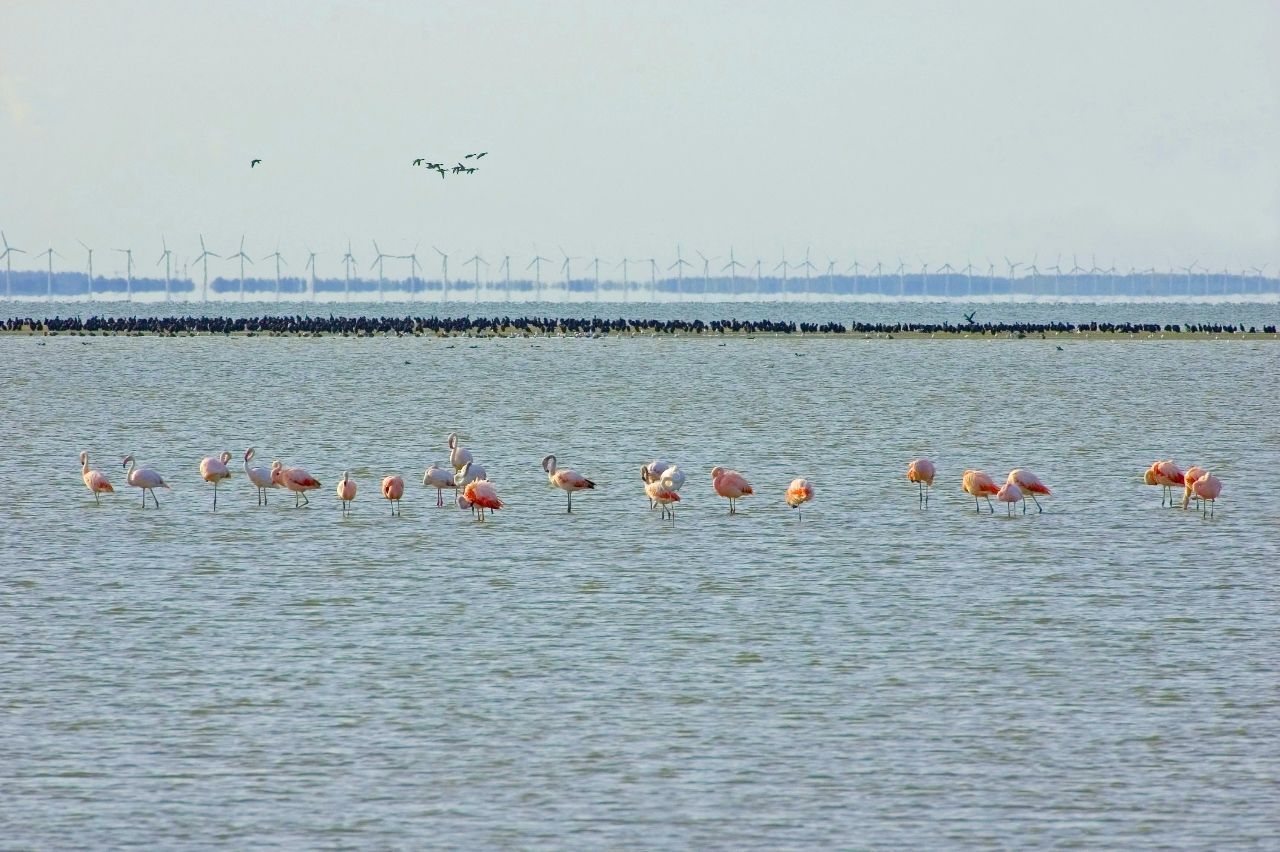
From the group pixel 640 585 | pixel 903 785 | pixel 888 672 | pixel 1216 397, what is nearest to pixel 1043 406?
pixel 1216 397

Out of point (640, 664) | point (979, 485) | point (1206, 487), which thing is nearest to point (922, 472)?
point (979, 485)

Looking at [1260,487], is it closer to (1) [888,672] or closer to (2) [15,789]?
(1) [888,672]

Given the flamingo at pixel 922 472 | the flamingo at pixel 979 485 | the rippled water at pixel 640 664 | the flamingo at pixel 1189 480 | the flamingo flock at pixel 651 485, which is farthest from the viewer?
the flamingo at pixel 922 472

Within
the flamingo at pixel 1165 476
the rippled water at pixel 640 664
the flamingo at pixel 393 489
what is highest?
the flamingo at pixel 393 489

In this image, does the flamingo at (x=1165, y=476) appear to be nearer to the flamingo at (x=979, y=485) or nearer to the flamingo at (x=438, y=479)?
the flamingo at (x=979, y=485)

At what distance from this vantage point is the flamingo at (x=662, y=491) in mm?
35125

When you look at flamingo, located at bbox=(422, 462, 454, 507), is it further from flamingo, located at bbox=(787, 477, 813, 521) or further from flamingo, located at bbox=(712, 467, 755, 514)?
flamingo, located at bbox=(787, 477, 813, 521)

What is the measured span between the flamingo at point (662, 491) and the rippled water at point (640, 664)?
48cm

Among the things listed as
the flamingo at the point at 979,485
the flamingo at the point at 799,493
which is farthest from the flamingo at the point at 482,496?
the flamingo at the point at 979,485

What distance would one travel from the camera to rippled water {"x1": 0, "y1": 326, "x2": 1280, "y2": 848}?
51.4 ft

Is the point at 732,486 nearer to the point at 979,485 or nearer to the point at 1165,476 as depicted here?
the point at 979,485

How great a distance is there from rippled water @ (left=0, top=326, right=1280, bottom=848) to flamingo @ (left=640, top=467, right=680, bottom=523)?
0.48 metres

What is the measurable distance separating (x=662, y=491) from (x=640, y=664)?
45.9 ft

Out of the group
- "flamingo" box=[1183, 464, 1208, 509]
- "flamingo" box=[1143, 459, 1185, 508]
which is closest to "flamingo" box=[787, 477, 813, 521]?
"flamingo" box=[1143, 459, 1185, 508]
